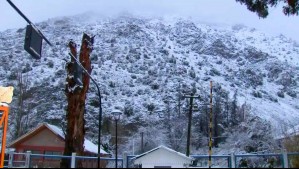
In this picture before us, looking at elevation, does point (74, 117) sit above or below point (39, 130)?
below

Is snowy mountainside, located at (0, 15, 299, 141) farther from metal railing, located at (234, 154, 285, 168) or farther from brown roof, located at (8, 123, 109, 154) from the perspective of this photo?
metal railing, located at (234, 154, 285, 168)

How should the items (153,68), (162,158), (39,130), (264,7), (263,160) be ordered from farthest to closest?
(153,68)
(39,130)
(162,158)
(263,160)
(264,7)

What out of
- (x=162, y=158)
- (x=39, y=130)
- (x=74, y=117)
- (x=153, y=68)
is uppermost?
(x=153, y=68)

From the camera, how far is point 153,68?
8131 cm

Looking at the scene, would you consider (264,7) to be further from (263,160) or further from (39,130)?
(39,130)

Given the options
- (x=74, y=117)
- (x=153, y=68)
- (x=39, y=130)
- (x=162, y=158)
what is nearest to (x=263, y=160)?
(x=74, y=117)

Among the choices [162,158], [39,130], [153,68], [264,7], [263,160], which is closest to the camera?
[264,7]

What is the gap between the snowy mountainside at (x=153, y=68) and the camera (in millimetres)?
61719

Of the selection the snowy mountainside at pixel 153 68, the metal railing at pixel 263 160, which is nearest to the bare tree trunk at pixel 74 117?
the metal railing at pixel 263 160

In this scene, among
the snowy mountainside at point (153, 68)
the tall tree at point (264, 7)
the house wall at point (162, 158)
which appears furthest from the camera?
the snowy mountainside at point (153, 68)

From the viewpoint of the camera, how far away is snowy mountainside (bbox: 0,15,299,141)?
61.7 m

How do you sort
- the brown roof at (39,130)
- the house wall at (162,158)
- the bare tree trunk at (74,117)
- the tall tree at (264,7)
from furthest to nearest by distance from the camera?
the brown roof at (39,130) → the house wall at (162,158) → the bare tree trunk at (74,117) → the tall tree at (264,7)

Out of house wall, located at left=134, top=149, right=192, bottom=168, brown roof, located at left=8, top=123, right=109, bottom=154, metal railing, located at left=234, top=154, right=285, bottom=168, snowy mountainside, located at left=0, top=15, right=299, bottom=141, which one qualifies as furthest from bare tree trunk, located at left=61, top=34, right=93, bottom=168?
snowy mountainside, located at left=0, top=15, right=299, bottom=141

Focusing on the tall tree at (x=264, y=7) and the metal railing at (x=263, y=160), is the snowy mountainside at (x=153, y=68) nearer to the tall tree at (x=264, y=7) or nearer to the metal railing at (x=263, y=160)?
the metal railing at (x=263, y=160)
